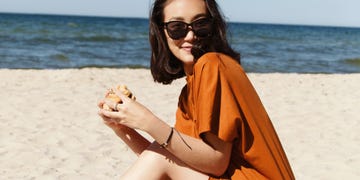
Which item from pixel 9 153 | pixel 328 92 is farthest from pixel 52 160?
pixel 328 92

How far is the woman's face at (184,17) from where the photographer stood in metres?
2.21

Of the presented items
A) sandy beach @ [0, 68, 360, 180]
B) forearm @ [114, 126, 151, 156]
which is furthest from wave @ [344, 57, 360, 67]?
forearm @ [114, 126, 151, 156]

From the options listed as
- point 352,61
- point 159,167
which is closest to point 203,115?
point 159,167

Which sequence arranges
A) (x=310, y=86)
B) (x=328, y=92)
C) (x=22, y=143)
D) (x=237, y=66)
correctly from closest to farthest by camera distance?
(x=237, y=66)
(x=22, y=143)
(x=328, y=92)
(x=310, y=86)

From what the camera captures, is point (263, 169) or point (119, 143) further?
point (119, 143)

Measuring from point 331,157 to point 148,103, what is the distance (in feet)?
11.3

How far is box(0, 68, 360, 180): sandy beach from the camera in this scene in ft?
16.1

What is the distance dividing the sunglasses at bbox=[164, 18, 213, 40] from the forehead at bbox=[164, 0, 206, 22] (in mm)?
23

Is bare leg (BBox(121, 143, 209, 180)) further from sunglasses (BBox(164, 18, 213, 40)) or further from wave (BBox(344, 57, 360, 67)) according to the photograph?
wave (BBox(344, 57, 360, 67))

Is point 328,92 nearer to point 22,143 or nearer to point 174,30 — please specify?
point 22,143

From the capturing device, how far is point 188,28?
2.23 m

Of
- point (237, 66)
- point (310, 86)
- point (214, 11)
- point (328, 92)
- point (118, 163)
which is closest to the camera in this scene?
point (237, 66)

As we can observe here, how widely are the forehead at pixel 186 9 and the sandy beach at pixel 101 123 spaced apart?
263 centimetres

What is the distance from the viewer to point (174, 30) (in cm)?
224
